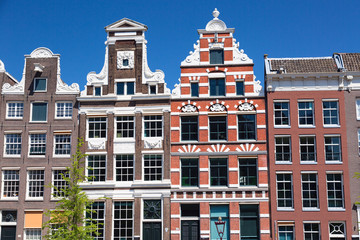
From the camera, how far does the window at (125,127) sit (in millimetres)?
34531

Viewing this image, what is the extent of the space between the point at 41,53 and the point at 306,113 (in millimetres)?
19891

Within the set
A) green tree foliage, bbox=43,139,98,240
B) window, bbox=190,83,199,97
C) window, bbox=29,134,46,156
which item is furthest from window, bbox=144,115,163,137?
window, bbox=29,134,46,156

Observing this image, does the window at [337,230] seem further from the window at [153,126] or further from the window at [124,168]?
the window at [124,168]

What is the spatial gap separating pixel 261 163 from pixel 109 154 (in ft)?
34.8

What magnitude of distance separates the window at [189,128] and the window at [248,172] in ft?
12.3

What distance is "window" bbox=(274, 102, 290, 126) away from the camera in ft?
111

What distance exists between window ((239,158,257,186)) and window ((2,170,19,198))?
15812 mm

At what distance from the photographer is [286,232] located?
32.4 m

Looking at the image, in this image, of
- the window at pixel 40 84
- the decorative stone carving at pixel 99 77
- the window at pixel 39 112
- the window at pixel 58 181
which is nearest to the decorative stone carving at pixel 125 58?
the decorative stone carving at pixel 99 77

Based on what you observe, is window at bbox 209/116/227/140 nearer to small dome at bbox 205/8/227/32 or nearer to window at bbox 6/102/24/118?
small dome at bbox 205/8/227/32

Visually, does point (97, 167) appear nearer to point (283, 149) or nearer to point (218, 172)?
point (218, 172)

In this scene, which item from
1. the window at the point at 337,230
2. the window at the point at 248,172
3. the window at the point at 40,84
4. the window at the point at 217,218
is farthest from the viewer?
the window at the point at 40,84

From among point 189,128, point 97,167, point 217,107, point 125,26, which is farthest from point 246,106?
point 97,167

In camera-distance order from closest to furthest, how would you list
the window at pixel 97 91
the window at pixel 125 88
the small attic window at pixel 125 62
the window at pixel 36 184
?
the window at pixel 36 184 → the window at pixel 125 88 → the window at pixel 97 91 → the small attic window at pixel 125 62
